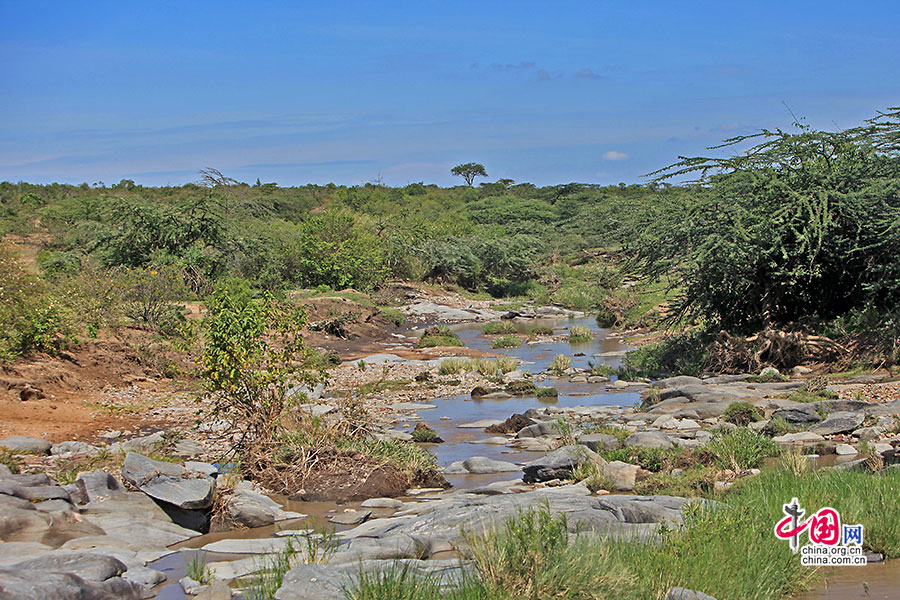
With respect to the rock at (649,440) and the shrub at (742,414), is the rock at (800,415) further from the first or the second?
the rock at (649,440)

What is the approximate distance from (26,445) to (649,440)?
7.81 metres

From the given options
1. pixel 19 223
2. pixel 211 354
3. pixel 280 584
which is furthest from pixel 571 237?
pixel 280 584

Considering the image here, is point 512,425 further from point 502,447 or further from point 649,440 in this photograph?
point 649,440

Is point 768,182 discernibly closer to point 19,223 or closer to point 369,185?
point 19,223

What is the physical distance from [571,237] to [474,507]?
153ft

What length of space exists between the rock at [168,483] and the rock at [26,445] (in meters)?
2.68

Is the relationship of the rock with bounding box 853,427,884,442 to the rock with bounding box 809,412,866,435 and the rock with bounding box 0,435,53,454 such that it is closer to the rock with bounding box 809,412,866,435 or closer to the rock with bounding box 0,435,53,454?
the rock with bounding box 809,412,866,435

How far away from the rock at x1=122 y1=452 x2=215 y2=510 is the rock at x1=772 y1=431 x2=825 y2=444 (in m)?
6.72

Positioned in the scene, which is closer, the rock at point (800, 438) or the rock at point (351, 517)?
the rock at point (351, 517)

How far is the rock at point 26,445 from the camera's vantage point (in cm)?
1037

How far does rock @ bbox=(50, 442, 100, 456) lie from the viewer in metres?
10.5

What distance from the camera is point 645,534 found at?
592cm

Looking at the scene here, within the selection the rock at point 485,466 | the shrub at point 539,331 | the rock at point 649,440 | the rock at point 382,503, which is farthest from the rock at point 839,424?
the shrub at point 539,331

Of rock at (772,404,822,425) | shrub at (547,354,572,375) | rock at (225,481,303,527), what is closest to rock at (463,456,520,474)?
rock at (225,481,303,527)
